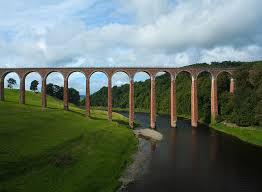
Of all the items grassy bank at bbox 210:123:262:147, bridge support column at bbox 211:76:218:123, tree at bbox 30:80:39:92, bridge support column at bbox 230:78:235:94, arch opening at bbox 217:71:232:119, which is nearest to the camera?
grassy bank at bbox 210:123:262:147

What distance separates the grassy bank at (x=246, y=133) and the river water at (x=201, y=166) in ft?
6.87

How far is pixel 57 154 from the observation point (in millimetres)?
47000

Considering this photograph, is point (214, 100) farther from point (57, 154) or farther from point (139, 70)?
point (57, 154)

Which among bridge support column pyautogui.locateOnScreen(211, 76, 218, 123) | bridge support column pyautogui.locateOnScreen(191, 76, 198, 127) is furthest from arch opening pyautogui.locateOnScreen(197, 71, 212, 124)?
bridge support column pyautogui.locateOnScreen(191, 76, 198, 127)

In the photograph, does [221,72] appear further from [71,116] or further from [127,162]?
[127,162]

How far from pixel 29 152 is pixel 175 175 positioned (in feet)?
62.6

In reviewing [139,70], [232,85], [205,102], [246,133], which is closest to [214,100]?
[232,85]

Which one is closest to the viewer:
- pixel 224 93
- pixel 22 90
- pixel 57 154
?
pixel 57 154

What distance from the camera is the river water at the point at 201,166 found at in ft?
137

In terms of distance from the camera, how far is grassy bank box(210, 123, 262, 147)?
70225 millimetres

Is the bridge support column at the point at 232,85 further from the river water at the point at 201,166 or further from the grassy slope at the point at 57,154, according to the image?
the grassy slope at the point at 57,154

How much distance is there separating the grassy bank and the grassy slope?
2378 centimetres

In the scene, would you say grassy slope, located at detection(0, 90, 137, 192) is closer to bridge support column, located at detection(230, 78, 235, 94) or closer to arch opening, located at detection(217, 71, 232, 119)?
arch opening, located at detection(217, 71, 232, 119)

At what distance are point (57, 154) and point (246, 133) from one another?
1797 inches
